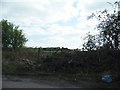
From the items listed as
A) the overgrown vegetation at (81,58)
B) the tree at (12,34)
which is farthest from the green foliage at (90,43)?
the tree at (12,34)

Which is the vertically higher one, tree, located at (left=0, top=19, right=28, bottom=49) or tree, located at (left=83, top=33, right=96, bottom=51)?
tree, located at (left=0, top=19, right=28, bottom=49)

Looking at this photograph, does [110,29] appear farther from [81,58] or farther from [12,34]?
[12,34]

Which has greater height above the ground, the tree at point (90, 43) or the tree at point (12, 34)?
the tree at point (12, 34)

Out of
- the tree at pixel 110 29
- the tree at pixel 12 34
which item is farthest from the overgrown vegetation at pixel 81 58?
the tree at pixel 12 34

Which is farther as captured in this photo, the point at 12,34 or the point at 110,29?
the point at 12,34

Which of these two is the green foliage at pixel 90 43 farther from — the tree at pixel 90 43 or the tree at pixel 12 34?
the tree at pixel 12 34

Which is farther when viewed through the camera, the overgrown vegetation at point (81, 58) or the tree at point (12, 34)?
the tree at point (12, 34)

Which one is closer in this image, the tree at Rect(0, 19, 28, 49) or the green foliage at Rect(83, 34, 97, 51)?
the green foliage at Rect(83, 34, 97, 51)

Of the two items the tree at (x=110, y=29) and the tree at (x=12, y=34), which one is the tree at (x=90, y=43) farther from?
the tree at (x=12, y=34)

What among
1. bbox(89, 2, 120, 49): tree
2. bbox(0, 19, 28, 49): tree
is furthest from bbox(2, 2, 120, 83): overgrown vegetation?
bbox(0, 19, 28, 49): tree

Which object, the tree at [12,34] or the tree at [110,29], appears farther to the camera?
the tree at [12,34]

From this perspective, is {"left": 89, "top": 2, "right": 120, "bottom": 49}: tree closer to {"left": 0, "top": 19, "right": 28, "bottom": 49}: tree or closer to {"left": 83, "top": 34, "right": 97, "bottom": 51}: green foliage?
{"left": 83, "top": 34, "right": 97, "bottom": 51}: green foliage

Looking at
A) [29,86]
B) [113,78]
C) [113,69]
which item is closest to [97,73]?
[113,69]

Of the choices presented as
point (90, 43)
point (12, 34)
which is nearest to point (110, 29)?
point (90, 43)
